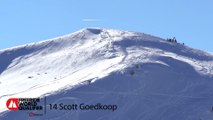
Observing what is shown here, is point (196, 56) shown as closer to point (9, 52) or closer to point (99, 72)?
point (99, 72)

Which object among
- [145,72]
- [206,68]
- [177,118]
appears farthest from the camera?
[206,68]

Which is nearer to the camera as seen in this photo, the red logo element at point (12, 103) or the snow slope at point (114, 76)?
the snow slope at point (114, 76)

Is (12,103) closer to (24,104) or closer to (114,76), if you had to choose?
(24,104)

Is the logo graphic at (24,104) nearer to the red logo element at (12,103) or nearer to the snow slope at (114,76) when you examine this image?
the red logo element at (12,103)

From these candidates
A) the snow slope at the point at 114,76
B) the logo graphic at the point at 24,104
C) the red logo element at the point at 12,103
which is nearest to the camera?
the logo graphic at the point at 24,104

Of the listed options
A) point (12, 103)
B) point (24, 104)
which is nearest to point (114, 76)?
point (24, 104)

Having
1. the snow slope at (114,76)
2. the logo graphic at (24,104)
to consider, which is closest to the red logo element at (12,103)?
the logo graphic at (24,104)

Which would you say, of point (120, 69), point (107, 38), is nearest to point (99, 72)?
point (120, 69)
